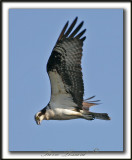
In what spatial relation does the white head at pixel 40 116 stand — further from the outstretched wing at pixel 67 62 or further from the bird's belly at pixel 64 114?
the outstretched wing at pixel 67 62

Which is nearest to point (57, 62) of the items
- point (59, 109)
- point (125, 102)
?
point (59, 109)

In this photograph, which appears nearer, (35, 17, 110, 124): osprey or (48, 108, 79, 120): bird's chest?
(35, 17, 110, 124): osprey

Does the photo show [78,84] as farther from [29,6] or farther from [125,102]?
[29,6]

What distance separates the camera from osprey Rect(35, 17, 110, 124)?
8141 mm

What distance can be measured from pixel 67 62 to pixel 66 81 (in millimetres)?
389

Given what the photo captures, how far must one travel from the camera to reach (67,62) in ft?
27.0

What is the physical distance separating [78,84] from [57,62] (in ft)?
1.98

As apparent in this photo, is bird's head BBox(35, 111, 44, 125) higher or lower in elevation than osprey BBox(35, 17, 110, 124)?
lower

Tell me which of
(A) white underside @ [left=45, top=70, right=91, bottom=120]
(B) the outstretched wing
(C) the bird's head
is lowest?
(C) the bird's head

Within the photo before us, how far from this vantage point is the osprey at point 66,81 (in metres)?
8.14

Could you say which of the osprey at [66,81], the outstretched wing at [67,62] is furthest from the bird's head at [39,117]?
the outstretched wing at [67,62]

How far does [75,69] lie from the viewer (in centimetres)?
818

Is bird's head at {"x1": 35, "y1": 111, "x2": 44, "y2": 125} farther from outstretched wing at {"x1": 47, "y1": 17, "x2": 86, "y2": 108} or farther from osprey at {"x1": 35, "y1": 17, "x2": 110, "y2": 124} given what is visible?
outstretched wing at {"x1": 47, "y1": 17, "x2": 86, "y2": 108}

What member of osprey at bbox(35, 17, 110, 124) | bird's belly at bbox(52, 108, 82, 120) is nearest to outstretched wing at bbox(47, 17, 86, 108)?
osprey at bbox(35, 17, 110, 124)
